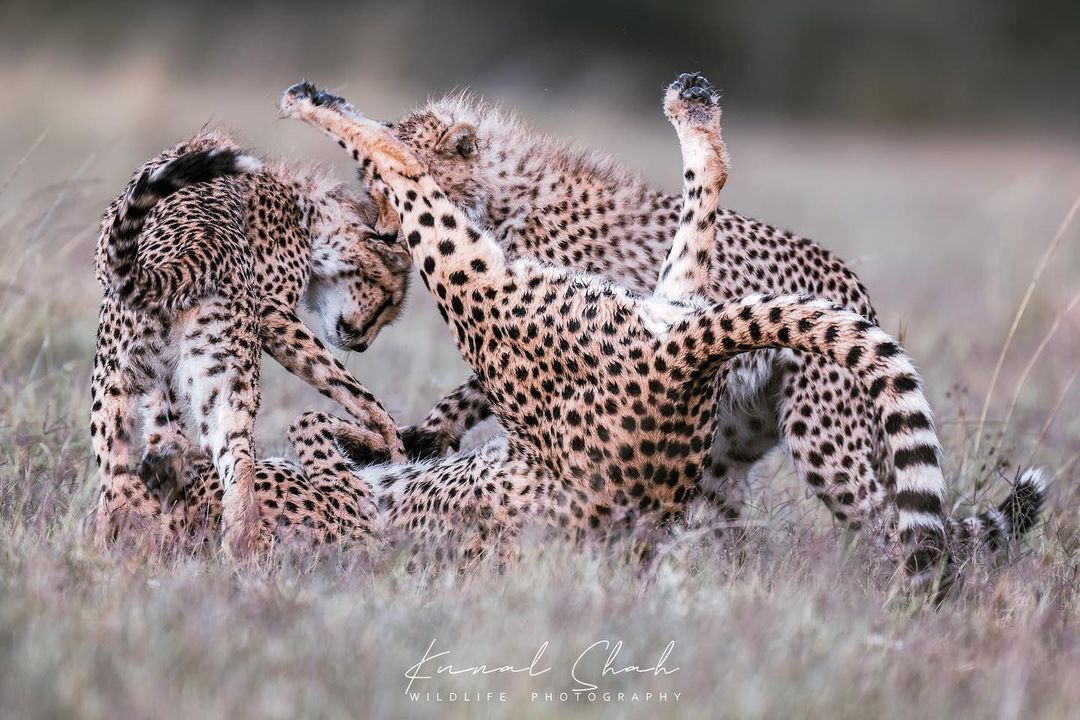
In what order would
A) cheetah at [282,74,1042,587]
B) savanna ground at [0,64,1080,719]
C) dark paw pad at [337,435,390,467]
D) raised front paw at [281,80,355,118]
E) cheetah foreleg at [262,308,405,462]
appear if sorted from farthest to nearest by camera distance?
dark paw pad at [337,435,390,467] < cheetah foreleg at [262,308,405,462] < raised front paw at [281,80,355,118] < cheetah at [282,74,1042,587] < savanna ground at [0,64,1080,719]

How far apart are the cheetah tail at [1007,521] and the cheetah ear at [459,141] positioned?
1556mm

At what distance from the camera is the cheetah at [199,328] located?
3291 millimetres

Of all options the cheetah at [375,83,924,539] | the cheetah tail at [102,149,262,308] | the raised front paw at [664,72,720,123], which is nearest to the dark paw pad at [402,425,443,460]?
the cheetah at [375,83,924,539]

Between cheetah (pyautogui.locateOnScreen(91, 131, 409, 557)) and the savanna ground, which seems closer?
the savanna ground

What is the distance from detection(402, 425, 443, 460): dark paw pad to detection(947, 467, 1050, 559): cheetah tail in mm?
1333

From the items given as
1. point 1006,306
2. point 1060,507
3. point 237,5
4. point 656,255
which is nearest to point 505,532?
point 656,255

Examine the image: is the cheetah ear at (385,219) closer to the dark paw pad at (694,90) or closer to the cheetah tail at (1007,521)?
the dark paw pad at (694,90)

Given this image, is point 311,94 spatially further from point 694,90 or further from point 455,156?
point 694,90

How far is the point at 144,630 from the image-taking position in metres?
2.34

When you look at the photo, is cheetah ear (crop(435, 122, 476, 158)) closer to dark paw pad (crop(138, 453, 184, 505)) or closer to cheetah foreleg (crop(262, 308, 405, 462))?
cheetah foreleg (crop(262, 308, 405, 462))

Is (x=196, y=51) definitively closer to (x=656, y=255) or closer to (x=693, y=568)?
(x=656, y=255)

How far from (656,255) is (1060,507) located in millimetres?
1211

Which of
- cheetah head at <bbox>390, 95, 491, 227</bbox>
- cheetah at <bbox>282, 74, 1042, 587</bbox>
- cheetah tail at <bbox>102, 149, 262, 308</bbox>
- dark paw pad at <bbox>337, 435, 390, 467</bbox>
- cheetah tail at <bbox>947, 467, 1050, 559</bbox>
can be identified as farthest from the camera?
cheetah head at <bbox>390, 95, 491, 227</bbox>

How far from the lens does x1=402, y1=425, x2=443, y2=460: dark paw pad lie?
4.00m
